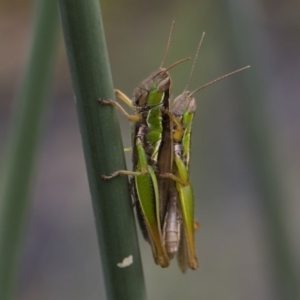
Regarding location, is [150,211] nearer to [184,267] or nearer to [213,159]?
[184,267]

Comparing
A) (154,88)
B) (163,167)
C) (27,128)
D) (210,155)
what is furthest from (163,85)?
(210,155)

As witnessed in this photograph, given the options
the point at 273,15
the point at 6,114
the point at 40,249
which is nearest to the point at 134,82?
the point at 6,114

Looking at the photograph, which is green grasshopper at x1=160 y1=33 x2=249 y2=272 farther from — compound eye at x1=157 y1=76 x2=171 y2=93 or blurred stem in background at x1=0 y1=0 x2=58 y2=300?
blurred stem in background at x1=0 y1=0 x2=58 y2=300

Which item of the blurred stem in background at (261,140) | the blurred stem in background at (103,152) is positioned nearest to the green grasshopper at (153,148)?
the blurred stem in background at (261,140)

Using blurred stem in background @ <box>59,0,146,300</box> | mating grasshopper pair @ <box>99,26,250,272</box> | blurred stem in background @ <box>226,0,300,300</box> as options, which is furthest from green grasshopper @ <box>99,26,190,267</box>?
blurred stem in background @ <box>59,0,146,300</box>

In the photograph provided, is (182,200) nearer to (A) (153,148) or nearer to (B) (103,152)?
(A) (153,148)
